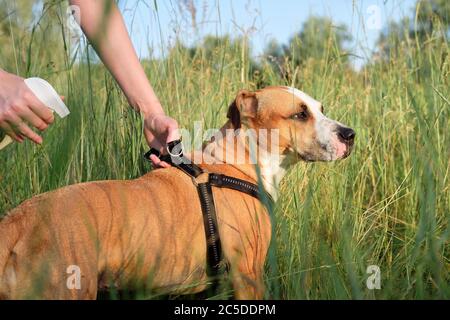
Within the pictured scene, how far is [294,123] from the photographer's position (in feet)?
8.38

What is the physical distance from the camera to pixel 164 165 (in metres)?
2.30

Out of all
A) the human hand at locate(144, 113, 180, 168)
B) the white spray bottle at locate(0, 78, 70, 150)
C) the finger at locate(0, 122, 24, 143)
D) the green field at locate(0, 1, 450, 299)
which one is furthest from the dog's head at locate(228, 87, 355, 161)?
the finger at locate(0, 122, 24, 143)

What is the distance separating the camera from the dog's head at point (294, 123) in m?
2.51

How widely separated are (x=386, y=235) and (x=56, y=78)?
2149 mm

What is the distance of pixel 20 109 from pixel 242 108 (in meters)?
1.10

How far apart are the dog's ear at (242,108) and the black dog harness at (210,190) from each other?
0.40 m

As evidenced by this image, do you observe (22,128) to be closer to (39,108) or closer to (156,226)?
(39,108)

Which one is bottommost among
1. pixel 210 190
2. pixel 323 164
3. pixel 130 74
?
pixel 210 190

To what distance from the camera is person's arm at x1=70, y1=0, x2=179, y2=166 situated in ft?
7.55

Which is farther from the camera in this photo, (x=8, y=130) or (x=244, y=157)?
(x=244, y=157)

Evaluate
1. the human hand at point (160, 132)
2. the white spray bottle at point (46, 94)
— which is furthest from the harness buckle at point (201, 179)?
the white spray bottle at point (46, 94)

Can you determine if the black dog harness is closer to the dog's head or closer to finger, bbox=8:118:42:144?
the dog's head

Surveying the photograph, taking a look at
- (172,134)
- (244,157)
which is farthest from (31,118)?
(244,157)
